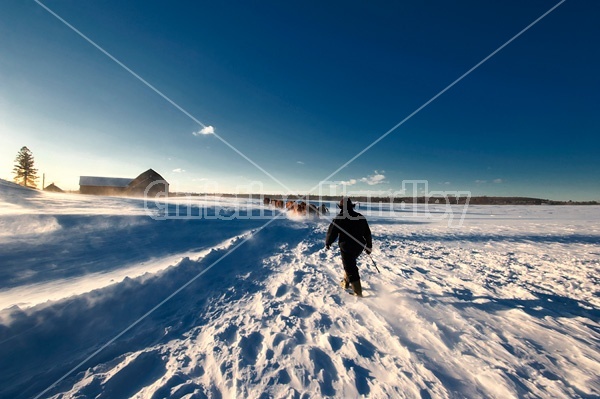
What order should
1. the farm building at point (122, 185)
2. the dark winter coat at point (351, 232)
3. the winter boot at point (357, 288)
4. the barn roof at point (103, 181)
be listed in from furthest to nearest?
the barn roof at point (103, 181)
the farm building at point (122, 185)
the dark winter coat at point (351, 232)
the winter boot at point (357, 288)

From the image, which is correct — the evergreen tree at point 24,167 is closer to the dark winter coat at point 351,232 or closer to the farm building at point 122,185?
the farm building at point 122,185

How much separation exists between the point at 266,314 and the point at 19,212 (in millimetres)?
8809

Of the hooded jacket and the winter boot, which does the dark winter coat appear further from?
the winter boot

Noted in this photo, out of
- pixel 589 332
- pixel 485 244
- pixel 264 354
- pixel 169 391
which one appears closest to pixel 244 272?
pixel 264 354

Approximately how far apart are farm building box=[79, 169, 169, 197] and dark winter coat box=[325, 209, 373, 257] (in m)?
52.7

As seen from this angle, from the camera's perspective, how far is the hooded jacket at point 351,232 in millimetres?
5266

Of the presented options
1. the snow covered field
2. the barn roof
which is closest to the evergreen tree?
the barn roof

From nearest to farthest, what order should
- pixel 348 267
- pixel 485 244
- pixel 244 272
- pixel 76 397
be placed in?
pixel 76 397, pixel 348 267, pixel 244 272, pixel 485 244

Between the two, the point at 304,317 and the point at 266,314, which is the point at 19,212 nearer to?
the point at 266,314

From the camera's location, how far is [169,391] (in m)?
2.49

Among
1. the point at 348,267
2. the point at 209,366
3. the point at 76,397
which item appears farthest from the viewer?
the point at 348,267

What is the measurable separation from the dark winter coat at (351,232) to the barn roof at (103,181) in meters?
58.5

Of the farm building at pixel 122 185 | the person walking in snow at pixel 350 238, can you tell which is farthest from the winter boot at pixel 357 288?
the farm building at pixel 122 185

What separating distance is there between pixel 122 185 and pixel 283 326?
5996 centimetres
